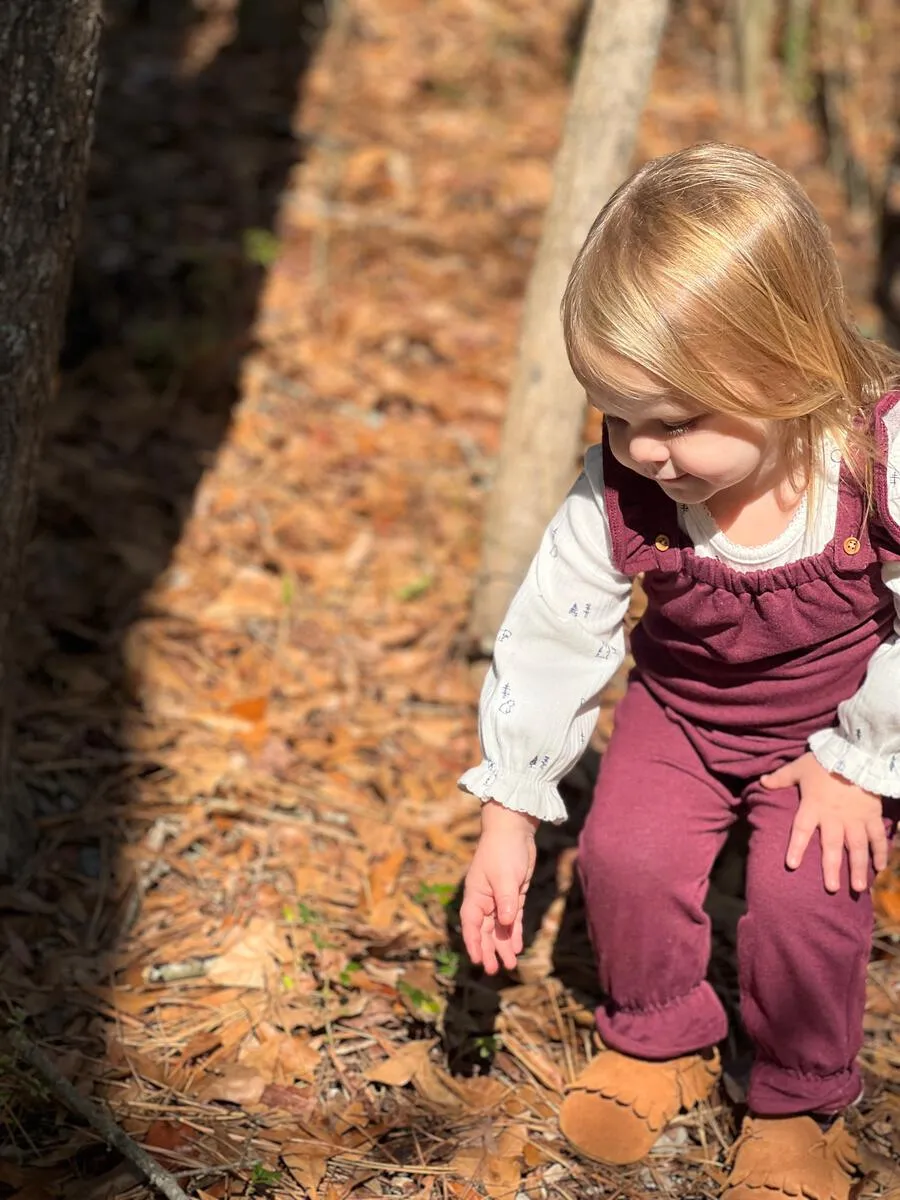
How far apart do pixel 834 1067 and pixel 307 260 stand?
3638 millimetres

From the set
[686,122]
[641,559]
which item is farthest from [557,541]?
[686,122]

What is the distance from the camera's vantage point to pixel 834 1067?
7.16ft

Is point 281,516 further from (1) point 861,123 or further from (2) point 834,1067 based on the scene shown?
(1) point 861,123

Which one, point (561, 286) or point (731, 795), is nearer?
point (731, 795)

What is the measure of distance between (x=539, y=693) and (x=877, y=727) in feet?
1.74

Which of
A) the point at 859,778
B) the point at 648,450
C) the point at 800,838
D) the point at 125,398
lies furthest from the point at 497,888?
the point at 125,398

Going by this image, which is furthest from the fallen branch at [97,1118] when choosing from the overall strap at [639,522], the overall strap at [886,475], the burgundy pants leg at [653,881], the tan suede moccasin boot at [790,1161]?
the overall strap at [886,475]

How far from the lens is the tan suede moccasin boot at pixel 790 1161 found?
2.14 metres

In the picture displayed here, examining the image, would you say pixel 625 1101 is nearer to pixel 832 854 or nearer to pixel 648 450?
pixel 832 854

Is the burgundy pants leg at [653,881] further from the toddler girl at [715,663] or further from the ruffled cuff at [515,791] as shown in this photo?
the ruffled cuff at [515,791]

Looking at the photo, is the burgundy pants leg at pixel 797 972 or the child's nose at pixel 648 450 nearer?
the child's nose at pixel 648 450

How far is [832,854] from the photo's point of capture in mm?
2088

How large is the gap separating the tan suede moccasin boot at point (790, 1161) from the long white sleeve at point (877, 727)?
23.7 inches

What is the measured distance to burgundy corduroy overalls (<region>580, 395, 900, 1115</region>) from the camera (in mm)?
2090
